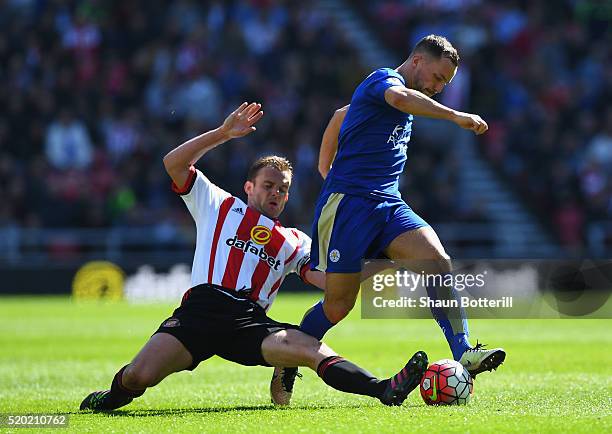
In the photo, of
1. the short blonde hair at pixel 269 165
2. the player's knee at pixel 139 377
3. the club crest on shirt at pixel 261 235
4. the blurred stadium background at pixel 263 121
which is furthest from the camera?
the blurred stadium background at pixel 263 121

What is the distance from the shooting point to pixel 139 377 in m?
7.54

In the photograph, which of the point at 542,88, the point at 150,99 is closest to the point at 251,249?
the point at 150,99

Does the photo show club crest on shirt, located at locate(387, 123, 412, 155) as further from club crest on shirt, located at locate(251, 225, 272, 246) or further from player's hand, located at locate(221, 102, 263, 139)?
club crest on shirt, located at locate(251, 225, 272, 246)

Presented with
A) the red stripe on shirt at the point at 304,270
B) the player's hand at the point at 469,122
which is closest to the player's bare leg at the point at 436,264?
the red stripe on shirt at the point at 304,270

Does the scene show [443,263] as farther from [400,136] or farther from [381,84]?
[381,84]

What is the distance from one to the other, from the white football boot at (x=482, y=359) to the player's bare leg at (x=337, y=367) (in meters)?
0.65

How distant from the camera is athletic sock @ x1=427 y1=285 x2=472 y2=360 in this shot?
789 cm

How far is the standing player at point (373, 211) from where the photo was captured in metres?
7.88

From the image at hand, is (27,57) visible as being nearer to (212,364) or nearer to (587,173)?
(587,173)

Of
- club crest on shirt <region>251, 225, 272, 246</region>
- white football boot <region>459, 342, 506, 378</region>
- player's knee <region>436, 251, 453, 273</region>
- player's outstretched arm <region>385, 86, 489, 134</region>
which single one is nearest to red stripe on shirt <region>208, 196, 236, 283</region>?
club crest on shirt <region>251, 225, 272, 246</region>

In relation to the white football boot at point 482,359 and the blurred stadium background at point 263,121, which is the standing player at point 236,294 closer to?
the white football boot at point 482,359

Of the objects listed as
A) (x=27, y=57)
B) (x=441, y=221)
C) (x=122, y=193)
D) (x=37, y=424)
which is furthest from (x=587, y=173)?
(x=37, y=424)

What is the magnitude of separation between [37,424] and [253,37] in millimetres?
19320

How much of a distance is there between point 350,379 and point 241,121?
196cm
